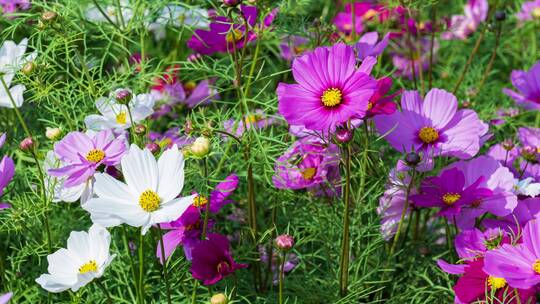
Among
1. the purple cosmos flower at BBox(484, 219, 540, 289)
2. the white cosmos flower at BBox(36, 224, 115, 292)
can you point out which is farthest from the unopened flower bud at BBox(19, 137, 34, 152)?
the purple cosmos flower at BBox(484, 219, 540, 289)

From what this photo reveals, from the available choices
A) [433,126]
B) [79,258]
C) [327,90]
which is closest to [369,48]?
[433,126]

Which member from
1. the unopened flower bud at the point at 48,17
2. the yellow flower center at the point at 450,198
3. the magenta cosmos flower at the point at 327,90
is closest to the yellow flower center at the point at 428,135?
the yellow flower center at the point at 450,198

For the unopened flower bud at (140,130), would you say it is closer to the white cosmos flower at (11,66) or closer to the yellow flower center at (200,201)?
the yellow flower center at (200,201)

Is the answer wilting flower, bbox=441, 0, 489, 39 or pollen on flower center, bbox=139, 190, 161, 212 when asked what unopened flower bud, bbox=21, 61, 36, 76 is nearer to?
pollen on flower center, bbox=139, 190, 161, 212

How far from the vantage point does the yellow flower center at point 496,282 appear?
1091 mm

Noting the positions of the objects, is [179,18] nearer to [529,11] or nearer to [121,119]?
[121,119]

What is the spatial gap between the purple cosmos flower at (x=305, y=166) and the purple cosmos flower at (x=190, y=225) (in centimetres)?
9

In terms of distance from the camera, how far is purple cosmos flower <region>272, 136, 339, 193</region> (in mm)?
1261

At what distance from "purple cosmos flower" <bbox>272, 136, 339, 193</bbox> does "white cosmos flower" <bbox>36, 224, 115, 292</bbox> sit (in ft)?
1.02

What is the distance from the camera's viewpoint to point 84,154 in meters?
1.12

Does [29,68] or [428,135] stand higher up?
[29,68]

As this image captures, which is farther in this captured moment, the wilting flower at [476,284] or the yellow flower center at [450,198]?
the yellow flower center at [450,198]

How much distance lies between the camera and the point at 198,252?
1124 millimetres

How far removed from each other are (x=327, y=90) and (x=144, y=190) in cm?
29
